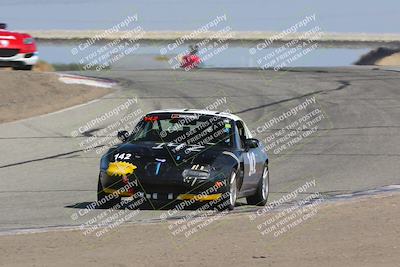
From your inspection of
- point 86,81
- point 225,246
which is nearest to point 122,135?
point 225,246

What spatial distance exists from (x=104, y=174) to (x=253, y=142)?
2053mm

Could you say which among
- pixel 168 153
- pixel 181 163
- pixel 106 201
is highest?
pixel 168 153

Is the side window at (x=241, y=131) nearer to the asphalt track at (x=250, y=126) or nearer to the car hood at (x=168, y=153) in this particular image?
the car hood at (x=168, y=153)

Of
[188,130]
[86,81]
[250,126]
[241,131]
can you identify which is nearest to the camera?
[188,130]

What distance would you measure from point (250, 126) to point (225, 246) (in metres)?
12.8

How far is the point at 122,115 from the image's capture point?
2184cm

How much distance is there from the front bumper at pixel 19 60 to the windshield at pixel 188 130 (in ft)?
44.9

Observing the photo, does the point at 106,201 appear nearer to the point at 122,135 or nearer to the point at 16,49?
the point at 122,135

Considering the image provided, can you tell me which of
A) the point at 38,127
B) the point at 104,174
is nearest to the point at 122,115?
the point at 38,127

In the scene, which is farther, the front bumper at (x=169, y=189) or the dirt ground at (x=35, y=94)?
the dirt ground at (x=35, y=94)

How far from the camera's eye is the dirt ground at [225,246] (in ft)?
25.7

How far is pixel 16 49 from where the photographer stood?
25.1m

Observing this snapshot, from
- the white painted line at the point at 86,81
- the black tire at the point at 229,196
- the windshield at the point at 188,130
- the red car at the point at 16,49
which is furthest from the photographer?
the white painted line at the point at 86,81

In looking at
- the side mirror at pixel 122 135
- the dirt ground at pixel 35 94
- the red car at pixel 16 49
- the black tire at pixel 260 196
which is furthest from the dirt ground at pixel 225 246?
the red car at pixel 16 49
